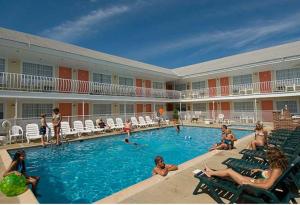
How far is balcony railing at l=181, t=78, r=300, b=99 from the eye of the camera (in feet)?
60.1

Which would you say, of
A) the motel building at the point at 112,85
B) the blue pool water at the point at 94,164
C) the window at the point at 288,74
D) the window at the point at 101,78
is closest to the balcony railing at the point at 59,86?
the motel building at the point at 112,85

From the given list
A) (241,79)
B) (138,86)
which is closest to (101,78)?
(138,86)

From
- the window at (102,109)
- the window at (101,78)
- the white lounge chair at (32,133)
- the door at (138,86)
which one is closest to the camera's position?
the white lounge chair at (32,133)

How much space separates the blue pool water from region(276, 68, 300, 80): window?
13.4 meters

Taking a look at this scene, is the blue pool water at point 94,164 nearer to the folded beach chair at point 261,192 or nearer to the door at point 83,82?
the folded beach chair at point 261,192

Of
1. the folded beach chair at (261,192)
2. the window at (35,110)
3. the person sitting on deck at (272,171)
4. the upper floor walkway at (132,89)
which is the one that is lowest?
the folded beach chair at (261,192)

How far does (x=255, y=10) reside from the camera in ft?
42.2

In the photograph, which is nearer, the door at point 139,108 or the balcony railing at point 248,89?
the balcony railing at point 248,89

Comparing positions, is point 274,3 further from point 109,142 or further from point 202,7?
point 109,142

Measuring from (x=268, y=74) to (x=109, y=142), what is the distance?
1828cm

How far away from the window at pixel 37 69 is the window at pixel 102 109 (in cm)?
509

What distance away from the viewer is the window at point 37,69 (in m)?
14.5

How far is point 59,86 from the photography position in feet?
51.0

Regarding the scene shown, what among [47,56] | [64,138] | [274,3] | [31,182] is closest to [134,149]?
[64,138]
